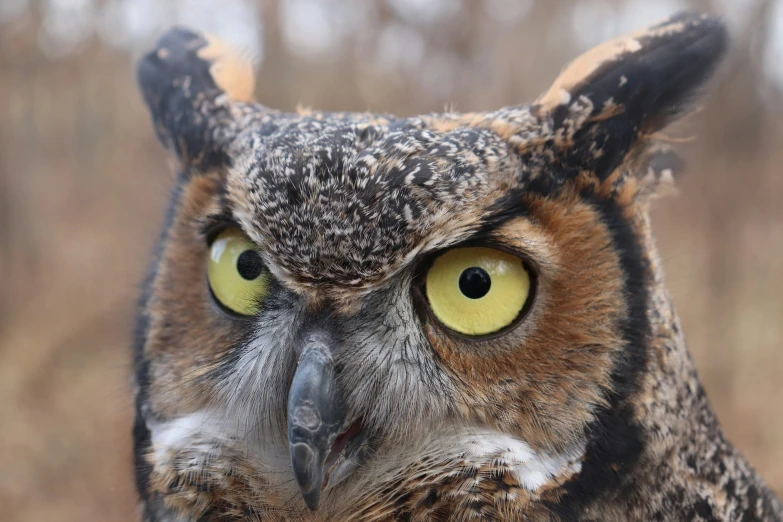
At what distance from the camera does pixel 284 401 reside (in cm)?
124

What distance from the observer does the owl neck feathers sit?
1.22 meters

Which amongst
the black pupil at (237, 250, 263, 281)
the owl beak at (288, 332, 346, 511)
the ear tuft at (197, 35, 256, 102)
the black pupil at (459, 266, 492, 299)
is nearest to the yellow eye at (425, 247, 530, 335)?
the black pupil at (459, 266, 492, 299)

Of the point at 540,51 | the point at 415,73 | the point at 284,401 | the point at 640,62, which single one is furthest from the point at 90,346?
the point at 640,62

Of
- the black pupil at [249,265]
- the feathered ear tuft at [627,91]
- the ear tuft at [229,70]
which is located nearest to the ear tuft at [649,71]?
the feathered ear tuft at [627,91]

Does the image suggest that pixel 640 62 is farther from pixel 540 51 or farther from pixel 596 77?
pixel 540 51

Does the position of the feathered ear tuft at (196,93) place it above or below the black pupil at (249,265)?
above

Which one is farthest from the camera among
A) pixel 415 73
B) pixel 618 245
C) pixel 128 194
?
pixel 128 194

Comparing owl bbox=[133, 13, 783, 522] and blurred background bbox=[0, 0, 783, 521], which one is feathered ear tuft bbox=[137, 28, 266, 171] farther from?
blurred background bbox=[0, 0, 783, 521]

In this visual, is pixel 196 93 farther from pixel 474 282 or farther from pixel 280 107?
pixel 280 107

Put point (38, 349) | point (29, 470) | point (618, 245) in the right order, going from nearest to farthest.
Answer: point (618, 245) → point (29, 470) → point (38, 349)

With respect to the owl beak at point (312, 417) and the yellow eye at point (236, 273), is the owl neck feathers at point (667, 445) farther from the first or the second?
the yellow eye at point (236, 273)

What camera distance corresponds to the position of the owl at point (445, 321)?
1.10 m

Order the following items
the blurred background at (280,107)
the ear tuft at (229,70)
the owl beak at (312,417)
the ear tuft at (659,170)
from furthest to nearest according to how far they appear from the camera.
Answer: the blurred background at (280,107), the ear tuft at (229,70), the ear tuft at (659,170), the owl beak at (312,417)

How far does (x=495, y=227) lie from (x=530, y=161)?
0.55ft
